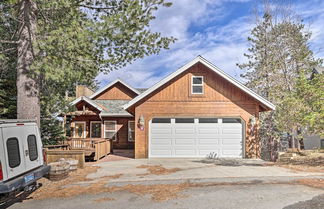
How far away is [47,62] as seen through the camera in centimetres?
822

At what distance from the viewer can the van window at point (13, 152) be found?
556 cm

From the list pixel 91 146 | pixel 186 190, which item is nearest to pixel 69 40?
pixel 186 190

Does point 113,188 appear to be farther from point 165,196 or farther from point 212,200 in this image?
point 212,200

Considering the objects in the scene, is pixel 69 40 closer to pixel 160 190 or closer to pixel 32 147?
pixel 32 147

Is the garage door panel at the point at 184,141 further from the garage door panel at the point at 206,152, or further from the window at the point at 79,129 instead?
the window at the point at 79,129

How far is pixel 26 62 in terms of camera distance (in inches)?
348

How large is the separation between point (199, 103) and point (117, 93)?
11150 millimetres

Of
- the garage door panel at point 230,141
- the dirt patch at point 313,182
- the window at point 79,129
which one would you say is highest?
the window at point 79,129

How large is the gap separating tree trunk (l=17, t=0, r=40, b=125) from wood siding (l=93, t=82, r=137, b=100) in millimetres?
13976

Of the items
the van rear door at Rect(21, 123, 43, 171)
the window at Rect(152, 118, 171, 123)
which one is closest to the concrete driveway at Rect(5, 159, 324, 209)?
the van rear door at Rect(21, 123, 43, 171)

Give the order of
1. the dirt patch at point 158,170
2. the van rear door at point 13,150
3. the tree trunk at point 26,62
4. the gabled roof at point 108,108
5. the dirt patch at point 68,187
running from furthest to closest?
the gabled roof at point 108,108 → the dirt patch at point 158,170 → the tree trunk at point 26,62 → the dirt patch at point 68,187 → the van rear door at point 13,150

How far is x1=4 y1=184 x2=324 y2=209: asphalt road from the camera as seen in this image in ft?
19.1

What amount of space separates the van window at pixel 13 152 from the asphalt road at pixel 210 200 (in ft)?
4.26

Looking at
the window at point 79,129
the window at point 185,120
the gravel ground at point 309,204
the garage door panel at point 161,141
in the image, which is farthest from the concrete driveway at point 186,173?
the window at point 79,129
